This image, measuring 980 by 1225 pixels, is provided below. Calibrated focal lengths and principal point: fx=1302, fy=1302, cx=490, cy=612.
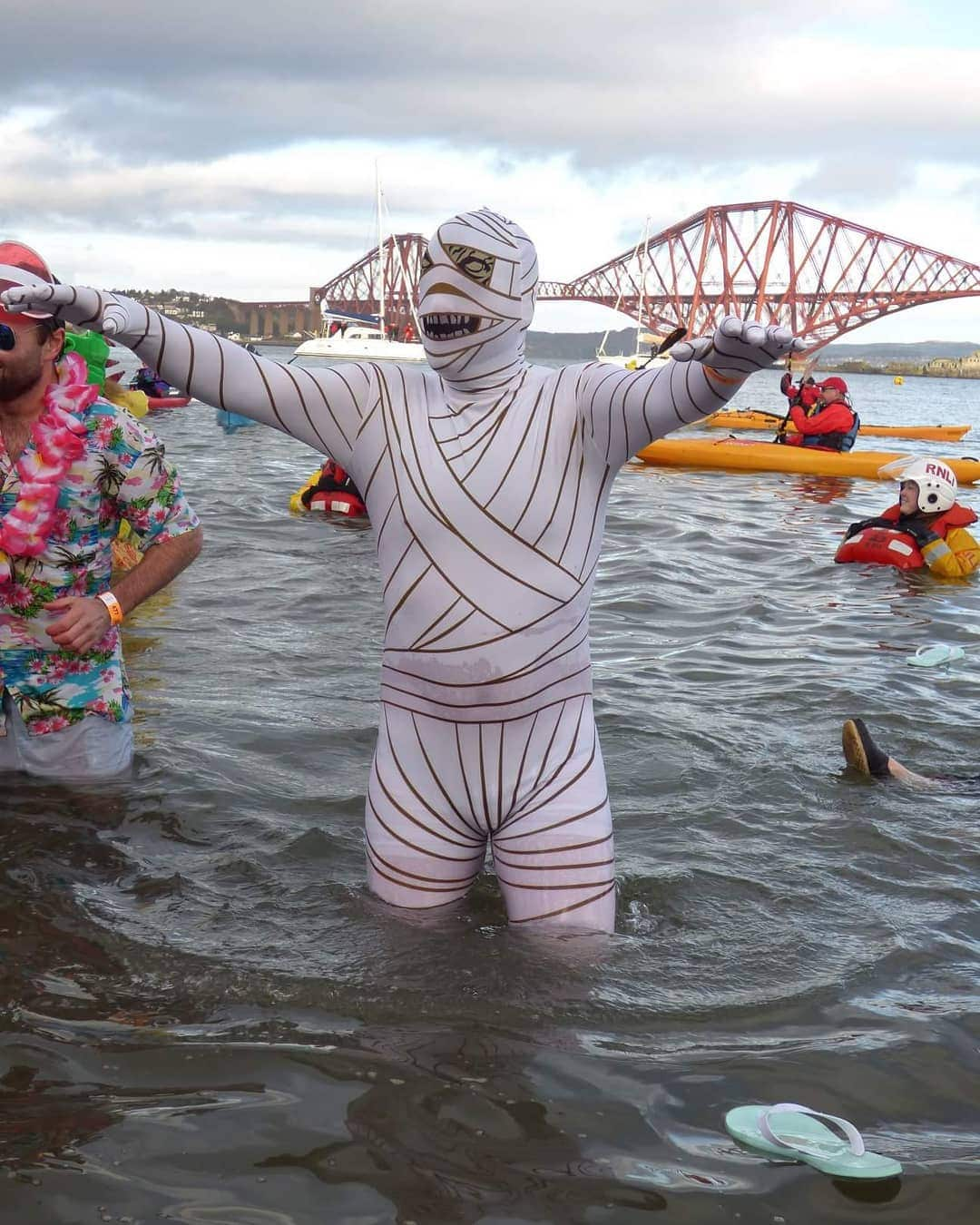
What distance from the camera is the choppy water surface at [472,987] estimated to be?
281 cm

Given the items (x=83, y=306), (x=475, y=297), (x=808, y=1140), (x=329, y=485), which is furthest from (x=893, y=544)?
(x=83, y=306)

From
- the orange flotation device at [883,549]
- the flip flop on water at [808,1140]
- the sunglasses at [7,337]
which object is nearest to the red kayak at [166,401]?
the orange flotation device at [883,549]

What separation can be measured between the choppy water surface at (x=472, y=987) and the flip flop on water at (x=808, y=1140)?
4cm

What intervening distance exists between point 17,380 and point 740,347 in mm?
2240

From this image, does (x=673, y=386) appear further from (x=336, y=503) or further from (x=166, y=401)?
(x=166, y=401)

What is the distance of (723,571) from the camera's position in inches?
457

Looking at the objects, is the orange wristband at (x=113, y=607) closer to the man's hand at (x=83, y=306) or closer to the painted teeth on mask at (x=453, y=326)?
the man's hand at (x=83, y=306)

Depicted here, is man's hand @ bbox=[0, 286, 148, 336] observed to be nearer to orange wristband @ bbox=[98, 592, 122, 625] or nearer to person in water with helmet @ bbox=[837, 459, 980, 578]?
orange wristband @ bbox=[98, 592, 122, 625]

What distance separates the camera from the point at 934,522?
11680 mm

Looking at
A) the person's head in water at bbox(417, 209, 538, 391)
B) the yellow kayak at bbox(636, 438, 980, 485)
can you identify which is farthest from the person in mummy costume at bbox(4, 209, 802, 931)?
the yellow kayak at bbox(636, 438, 980, 485)

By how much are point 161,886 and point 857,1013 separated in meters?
2.23

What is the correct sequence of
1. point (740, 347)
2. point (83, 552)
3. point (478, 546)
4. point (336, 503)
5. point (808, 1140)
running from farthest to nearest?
point (336, 503)
point (83, 552)
point (478, 546)
point (808, 1140)
point (740, 347)

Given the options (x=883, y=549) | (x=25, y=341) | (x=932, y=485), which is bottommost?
(x=883, y=549)

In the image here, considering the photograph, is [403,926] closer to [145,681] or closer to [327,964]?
[327,964]
